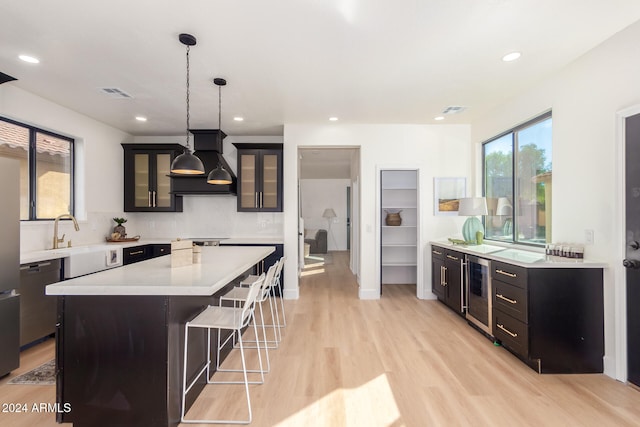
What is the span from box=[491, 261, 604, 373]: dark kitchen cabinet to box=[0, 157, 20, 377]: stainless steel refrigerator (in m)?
4.31

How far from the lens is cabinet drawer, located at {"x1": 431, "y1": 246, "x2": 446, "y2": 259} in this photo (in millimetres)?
4209

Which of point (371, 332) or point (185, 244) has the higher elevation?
point (185, 244)

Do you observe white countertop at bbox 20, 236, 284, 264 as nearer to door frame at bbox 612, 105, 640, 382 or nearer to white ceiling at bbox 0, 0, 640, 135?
white ceiling at bbox 0, 0, 640, 135

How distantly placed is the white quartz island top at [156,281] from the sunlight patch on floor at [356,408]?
40.4 inches

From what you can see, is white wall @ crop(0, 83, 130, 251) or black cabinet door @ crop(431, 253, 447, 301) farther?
black cabinet door @ crop(431, 253, 447, 301)

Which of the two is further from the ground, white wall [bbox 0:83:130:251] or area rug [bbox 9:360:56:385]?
white wall [bbox 0:83:130:251]

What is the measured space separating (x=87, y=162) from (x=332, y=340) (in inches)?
168

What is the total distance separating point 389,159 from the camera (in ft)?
15.3

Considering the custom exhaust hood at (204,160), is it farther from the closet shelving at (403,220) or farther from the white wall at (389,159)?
the closet shelving at (403,220)

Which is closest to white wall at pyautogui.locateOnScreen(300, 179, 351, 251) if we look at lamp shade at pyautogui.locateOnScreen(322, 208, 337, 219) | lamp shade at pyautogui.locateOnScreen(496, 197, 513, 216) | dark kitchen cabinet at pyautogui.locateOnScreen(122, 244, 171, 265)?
lamp shade at pyautogui.locateOnScreen(322, 208, 337, 219)

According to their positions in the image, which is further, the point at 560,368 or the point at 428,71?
the point at 428,71

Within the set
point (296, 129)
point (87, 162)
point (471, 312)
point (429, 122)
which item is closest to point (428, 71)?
point (429, 122)

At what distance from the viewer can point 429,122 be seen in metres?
4.51

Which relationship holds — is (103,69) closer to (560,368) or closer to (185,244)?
(185,244)
